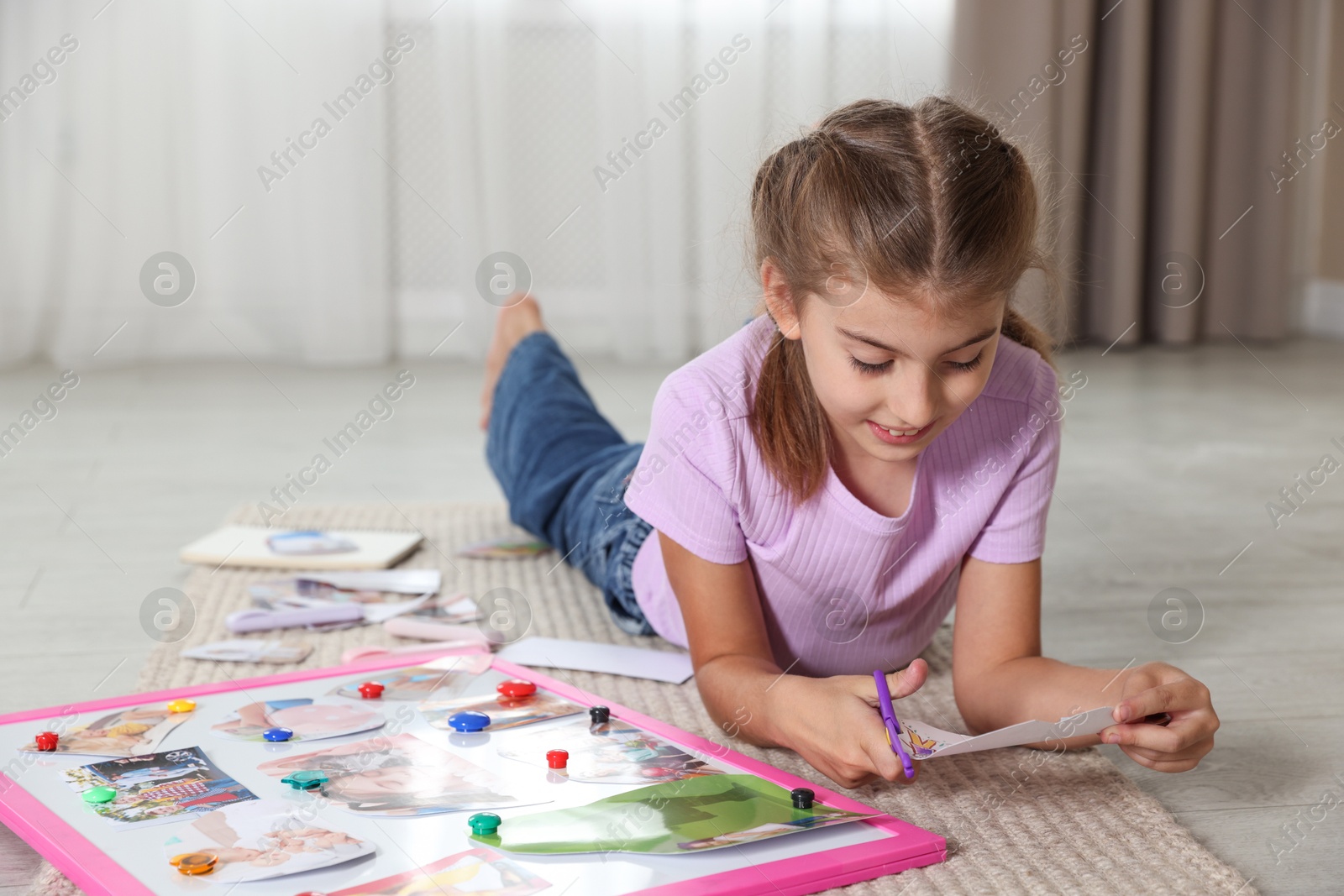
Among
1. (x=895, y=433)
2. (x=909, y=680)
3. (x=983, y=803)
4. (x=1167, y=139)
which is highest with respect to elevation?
(x=1167, y=139)

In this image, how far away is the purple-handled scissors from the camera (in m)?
0.68

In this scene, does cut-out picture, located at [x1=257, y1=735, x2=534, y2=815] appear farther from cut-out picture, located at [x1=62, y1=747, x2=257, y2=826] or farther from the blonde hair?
the blonde hair

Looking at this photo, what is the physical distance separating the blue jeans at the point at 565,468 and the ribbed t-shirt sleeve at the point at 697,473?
250mm

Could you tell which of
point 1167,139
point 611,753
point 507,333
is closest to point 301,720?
point 611,753

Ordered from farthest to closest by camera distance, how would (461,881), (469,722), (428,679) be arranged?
(428,679) → (469,722) → (461,881)

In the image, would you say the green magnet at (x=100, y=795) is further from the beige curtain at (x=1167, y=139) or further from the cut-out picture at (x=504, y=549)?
the beige curtain at (x=1167, y=139)

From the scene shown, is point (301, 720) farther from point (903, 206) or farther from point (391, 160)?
point (391, 160)

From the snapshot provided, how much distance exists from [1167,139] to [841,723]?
8.26 feet

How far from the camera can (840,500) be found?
0.87 meters

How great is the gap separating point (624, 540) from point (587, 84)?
1.80 metres

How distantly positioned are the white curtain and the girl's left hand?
1768 millimetres

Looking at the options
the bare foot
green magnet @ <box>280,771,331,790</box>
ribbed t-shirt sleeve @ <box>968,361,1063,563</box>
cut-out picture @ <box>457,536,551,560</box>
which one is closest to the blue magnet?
green magnet @ <box>280,771,331,790</box>

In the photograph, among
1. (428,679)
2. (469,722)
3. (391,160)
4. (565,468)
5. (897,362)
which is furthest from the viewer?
(391,160)

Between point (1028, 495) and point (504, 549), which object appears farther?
point (504, 549)
